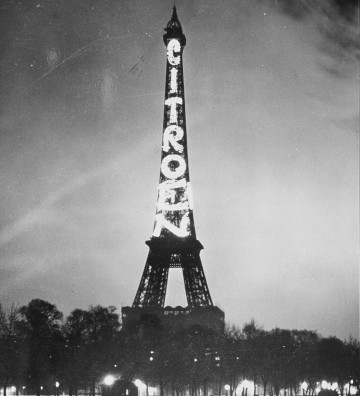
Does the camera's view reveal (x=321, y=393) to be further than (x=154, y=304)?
No

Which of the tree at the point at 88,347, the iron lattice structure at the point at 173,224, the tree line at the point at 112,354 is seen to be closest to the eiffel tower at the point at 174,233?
the iron lattice structure at the point at 173,224

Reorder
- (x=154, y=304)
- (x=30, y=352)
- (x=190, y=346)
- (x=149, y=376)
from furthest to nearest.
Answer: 1. (x=154, y=304)
2. (x=190, y=346)
3. (x=149, y=376)
4. (x=30, y=352)

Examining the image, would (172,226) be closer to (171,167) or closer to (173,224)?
(173,224)

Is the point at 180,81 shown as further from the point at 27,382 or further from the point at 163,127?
the point at 27,382

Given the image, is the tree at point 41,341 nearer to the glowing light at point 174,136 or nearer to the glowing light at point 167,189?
the glowing light at point 167,189

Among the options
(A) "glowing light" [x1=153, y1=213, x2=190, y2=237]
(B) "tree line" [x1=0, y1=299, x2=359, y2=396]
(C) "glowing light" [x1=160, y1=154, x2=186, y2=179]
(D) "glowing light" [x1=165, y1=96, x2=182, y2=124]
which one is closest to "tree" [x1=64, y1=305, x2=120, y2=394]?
(B) "tree line" [x1=0, y1=299, x2=359, y2=396]

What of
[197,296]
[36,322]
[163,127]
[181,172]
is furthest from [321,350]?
[36,322]
